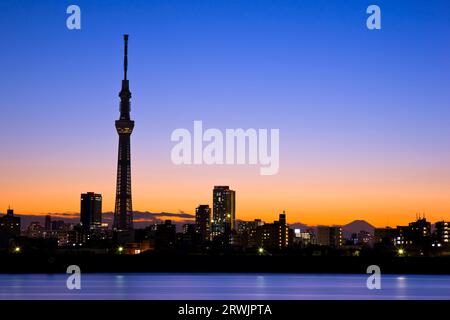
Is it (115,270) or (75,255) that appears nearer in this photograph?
(115,270)

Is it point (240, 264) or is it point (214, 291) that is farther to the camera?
point (240, 264)

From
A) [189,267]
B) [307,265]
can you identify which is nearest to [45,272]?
[189,267]

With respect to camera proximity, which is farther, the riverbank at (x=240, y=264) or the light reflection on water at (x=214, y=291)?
the riverbank at (x=240, y=264)

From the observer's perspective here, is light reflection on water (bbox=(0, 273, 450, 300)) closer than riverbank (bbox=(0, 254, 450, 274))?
Yes

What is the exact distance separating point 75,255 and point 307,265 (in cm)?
5399

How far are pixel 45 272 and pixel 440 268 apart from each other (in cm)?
8656

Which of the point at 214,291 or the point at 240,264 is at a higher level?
the point at 214,291

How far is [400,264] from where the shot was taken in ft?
626
